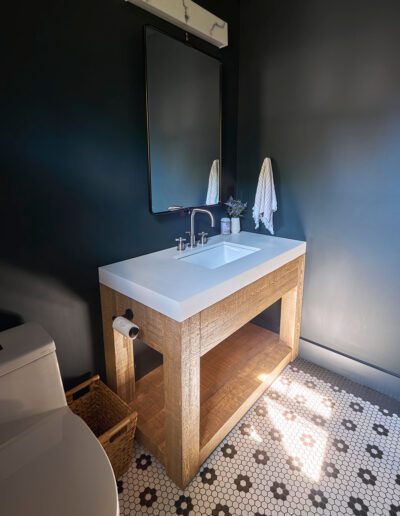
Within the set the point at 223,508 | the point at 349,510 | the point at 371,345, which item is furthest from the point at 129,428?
the point at 371,345

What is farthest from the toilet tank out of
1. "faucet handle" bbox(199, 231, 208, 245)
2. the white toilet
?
"faucet handle" bbox(199, 231, 208, 245)

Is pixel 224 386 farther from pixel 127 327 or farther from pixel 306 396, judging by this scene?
pixel 127 327

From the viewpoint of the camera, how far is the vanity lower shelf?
146 cm

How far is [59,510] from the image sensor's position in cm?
78

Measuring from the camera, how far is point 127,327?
4.09ft

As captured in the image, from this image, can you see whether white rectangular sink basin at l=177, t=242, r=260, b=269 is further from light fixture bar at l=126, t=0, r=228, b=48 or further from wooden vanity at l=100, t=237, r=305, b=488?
light fixture bar at l=126, t=0, r=228, b=48

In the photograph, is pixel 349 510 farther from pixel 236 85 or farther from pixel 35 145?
pixel 236 85

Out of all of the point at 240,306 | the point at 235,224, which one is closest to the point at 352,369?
the point at 240,306

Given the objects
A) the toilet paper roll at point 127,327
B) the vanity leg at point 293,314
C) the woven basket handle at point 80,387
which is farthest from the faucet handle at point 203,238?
the woven basket handle at point 80,387

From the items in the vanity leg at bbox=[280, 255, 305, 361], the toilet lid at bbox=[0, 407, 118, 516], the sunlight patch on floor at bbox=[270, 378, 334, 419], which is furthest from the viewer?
the vanity leg at bbox=[280, 255, 305, 361]

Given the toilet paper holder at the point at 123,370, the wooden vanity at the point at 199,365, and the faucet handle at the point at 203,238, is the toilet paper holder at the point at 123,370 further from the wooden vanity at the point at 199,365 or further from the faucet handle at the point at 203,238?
the faucet handle at the point at 203,238

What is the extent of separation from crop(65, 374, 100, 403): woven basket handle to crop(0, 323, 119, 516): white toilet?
0.30 meters

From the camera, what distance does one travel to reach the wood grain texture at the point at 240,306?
1.24 m

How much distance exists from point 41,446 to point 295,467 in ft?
3.64
